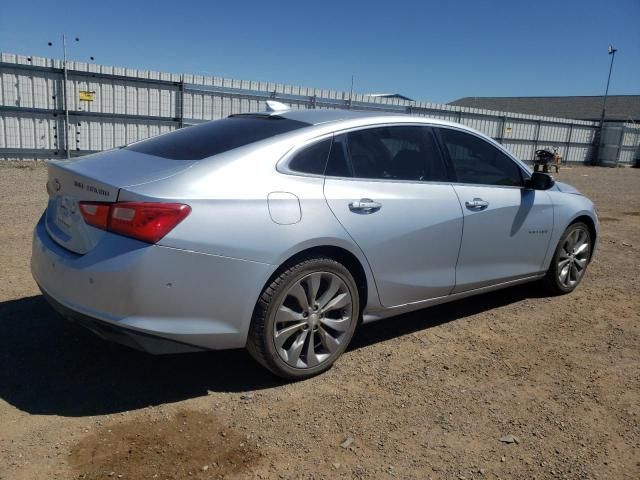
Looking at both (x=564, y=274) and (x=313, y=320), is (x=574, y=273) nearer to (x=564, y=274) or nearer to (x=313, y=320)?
(x=564, y=274)

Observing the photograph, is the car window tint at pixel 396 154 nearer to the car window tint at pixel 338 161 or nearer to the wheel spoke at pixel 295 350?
the car window tint at pixel 338 161

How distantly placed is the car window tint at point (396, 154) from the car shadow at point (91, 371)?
1.26m

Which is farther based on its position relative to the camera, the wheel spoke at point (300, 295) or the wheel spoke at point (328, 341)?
the wheel spoke at point (328, 341)

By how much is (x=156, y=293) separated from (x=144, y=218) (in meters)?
0.38

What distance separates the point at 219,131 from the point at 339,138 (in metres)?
0.81

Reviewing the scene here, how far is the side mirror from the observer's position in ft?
15.3

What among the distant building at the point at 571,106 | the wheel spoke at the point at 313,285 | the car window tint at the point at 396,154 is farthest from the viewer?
the distant building at the point at 571,106

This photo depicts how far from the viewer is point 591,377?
3.68 metres

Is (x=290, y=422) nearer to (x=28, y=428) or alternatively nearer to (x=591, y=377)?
(x=28, y=428)

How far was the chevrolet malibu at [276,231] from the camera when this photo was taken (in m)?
2.77

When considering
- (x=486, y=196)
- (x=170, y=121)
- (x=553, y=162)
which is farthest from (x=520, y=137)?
(x=486, y=196)

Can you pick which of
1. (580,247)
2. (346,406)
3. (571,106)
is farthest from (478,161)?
(571,106)

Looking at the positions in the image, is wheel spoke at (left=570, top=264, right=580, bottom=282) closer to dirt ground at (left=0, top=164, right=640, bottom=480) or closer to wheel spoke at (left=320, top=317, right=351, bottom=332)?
dirt ground at (left=0, top=164, right=640, bottom=480)

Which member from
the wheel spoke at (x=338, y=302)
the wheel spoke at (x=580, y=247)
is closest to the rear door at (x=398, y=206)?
the wheel spoke at (x=338, y=302)
